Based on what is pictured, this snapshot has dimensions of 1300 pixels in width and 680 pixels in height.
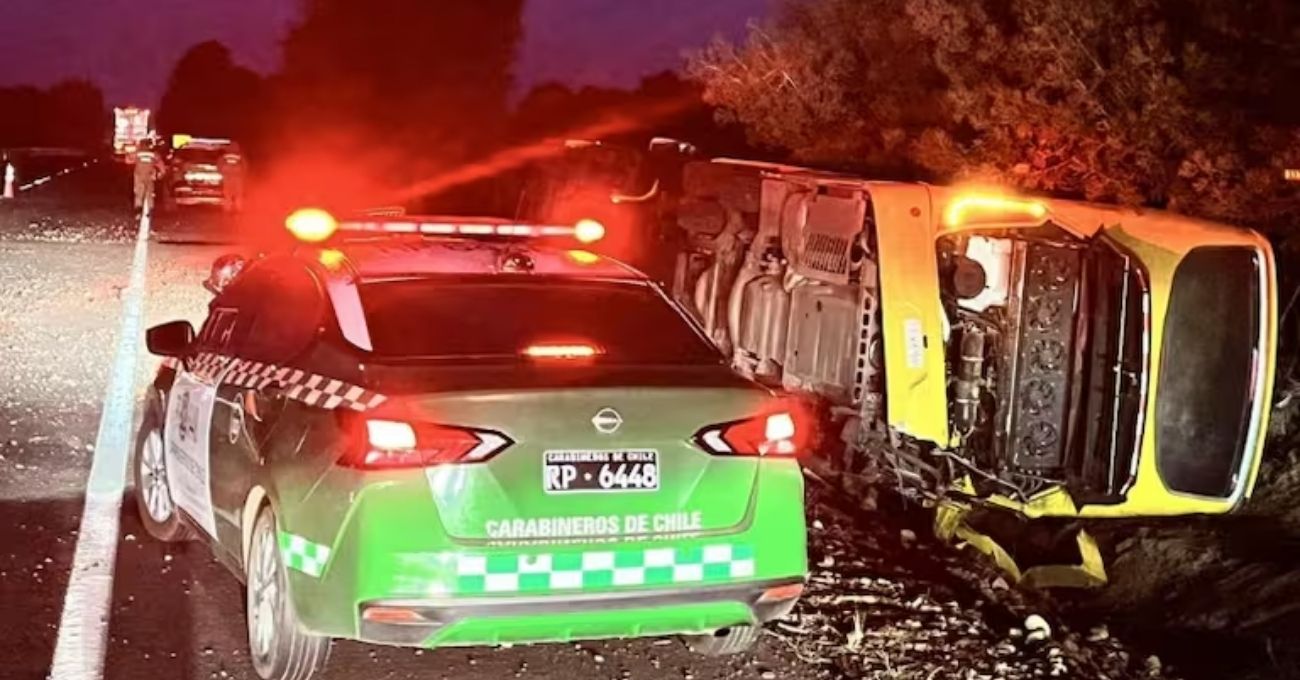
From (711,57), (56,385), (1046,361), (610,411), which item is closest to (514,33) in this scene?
(711,57)

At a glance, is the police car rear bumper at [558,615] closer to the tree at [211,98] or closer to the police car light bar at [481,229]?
the police car light bar at [481,229]

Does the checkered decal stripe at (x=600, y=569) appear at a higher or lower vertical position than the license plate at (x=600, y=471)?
lower

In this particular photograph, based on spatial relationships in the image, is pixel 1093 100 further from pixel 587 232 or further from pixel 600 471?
pixel 600 471

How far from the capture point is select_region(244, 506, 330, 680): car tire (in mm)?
4695

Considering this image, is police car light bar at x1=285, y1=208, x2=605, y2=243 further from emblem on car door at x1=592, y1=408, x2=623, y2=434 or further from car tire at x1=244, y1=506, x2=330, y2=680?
emblem on car door at x1=592, y1=408, x2=623, y2=434

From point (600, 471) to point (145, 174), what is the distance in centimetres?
2890

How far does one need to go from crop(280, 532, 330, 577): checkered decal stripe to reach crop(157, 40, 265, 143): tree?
2087 inches

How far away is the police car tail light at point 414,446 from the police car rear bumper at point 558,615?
15.9 inches

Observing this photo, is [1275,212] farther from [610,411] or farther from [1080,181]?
[610,411]

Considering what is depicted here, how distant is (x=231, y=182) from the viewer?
28.9 m

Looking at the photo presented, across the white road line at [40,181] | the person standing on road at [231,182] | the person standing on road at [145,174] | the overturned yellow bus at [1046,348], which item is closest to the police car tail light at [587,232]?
the overturned yellow bus at [1046,348]

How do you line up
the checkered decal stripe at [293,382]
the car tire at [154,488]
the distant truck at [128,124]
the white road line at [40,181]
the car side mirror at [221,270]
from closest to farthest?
1. the checkered decal stripe at [293,382]
2. the car tire at [154,488]
3. the car side mirror at [221,270]
4. the white road line at [40,181]
5. the distant truck at [128,124]

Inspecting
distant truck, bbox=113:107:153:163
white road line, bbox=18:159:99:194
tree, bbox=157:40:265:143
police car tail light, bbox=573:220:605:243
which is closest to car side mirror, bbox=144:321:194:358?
police car tail light, bbox=573:220:605:243

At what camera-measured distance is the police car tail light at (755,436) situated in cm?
456
